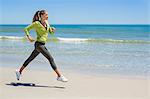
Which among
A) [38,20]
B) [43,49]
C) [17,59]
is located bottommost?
[17,59]

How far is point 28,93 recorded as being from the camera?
21.9 feet

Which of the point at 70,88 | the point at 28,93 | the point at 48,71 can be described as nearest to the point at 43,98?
the point at 28,93

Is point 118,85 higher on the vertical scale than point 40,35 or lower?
lower

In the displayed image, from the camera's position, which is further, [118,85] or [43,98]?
[118,85]

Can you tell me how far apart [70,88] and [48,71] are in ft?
7.96

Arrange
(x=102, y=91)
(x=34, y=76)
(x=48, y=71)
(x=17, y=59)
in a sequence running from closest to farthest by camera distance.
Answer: (x=102, y=91)
(x=34, y=76)
(x=48, y=71)
(x=17, y=59)

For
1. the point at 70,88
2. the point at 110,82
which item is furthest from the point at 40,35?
the point at 110,82

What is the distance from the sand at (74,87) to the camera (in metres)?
6.57

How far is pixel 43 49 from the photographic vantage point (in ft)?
24.3

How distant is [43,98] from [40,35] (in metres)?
1.45

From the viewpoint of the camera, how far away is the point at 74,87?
24.1ft

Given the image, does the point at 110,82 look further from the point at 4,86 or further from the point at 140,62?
the point at 140,62

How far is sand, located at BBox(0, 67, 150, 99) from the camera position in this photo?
6.57 meters

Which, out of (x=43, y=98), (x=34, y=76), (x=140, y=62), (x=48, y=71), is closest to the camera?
(x=43, y=98)
